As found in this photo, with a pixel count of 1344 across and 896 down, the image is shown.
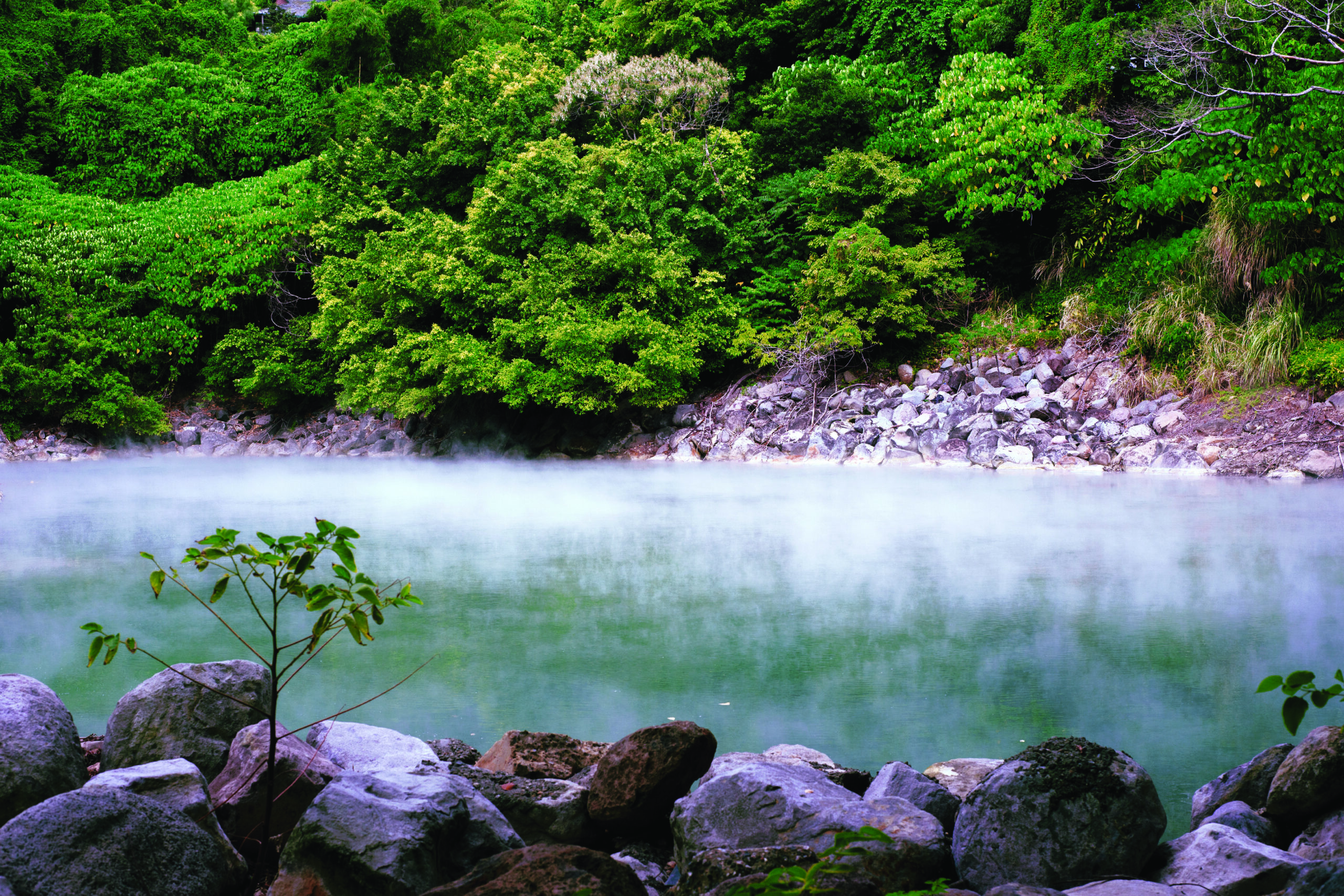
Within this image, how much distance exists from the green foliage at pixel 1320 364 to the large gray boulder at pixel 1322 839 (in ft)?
30.0

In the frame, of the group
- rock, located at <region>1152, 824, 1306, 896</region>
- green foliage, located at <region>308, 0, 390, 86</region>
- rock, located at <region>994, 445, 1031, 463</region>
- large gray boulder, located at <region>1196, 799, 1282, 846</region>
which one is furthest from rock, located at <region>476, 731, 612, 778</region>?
green foliage, located at <region>308, 0, 390, 86</region>

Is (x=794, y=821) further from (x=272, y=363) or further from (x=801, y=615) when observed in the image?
(x=272, y=363)

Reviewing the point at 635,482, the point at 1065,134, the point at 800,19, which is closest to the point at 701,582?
the point at 635,482

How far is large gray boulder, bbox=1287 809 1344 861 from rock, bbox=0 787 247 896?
2.16m

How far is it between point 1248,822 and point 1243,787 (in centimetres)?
27

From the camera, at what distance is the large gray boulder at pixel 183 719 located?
7.62 ft

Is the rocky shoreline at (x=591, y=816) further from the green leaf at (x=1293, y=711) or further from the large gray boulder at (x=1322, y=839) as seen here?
the green leaf at (x=1293, y=711)

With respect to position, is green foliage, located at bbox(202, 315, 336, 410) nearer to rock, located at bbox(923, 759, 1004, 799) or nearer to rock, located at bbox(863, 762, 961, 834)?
rock, located at bbox(923, 759, 1004, 799)

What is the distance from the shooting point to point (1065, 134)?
11969 mm

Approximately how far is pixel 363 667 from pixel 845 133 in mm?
12911

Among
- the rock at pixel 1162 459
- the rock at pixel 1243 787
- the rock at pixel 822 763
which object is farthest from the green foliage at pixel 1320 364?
the rock at pixel 822 763

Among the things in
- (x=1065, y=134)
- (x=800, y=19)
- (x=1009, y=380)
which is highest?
(x=800, y=19)

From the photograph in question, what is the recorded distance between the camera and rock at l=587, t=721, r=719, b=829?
2162 mm

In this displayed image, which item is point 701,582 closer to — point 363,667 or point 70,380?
point 363,667
